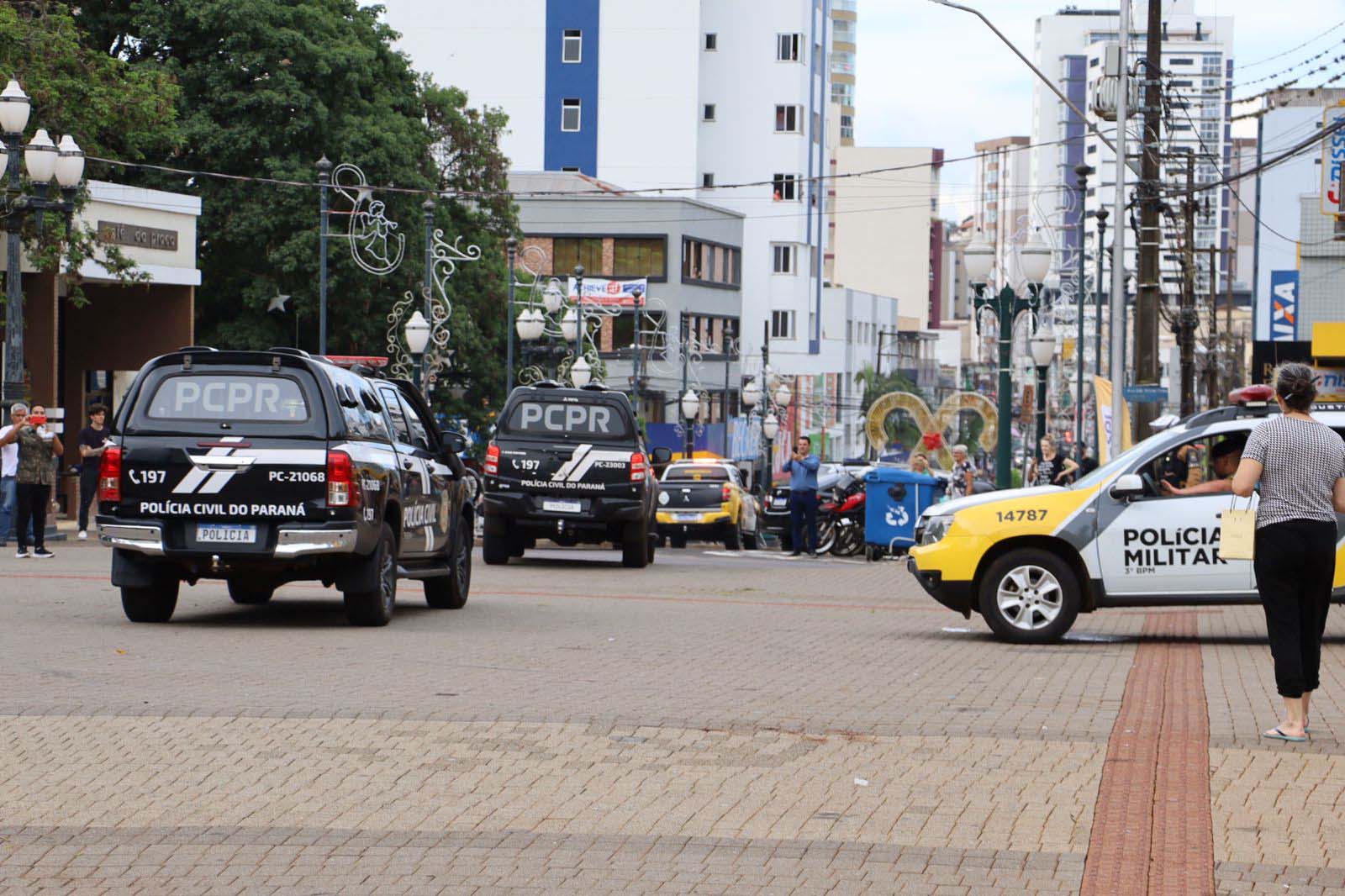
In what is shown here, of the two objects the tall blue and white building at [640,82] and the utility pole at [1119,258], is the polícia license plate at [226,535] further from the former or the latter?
the tall blue and white building at [640,82]

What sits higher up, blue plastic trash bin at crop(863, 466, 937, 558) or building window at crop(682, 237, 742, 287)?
building window at crop(682, 237, 742, 287)

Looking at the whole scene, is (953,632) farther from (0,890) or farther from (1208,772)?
(0,890)

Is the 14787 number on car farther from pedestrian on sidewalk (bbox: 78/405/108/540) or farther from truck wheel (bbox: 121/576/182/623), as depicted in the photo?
pedestrian on sidewalk (bbox: 78/405/108/540)

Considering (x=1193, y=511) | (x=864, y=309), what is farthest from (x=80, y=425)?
(x=864, y=309)

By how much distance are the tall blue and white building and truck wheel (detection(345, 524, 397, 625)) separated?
67.5 meters

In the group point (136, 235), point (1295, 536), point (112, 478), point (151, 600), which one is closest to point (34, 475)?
point (151, 600)

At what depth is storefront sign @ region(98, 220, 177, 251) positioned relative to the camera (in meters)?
34.2

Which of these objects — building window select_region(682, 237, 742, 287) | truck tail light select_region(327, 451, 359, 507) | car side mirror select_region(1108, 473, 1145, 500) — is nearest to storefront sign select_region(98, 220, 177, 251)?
truck tail light select_region(327, 451, 359, 507)

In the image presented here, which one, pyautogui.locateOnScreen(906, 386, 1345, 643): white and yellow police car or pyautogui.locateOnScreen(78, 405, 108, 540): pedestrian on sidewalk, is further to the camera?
pyautogui.locateOnScreen(78, 405, 108, 540): pedestrian on sidewalk

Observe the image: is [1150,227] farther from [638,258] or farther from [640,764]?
[638,258]

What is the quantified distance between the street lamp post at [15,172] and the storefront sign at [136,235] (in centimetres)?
709

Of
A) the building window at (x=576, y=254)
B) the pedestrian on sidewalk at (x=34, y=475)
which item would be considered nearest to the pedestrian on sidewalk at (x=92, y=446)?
the pedestrian on sidewalk at (x=34, y=475)

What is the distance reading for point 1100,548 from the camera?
1538 cm

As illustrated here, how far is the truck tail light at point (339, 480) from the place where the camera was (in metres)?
14.3
